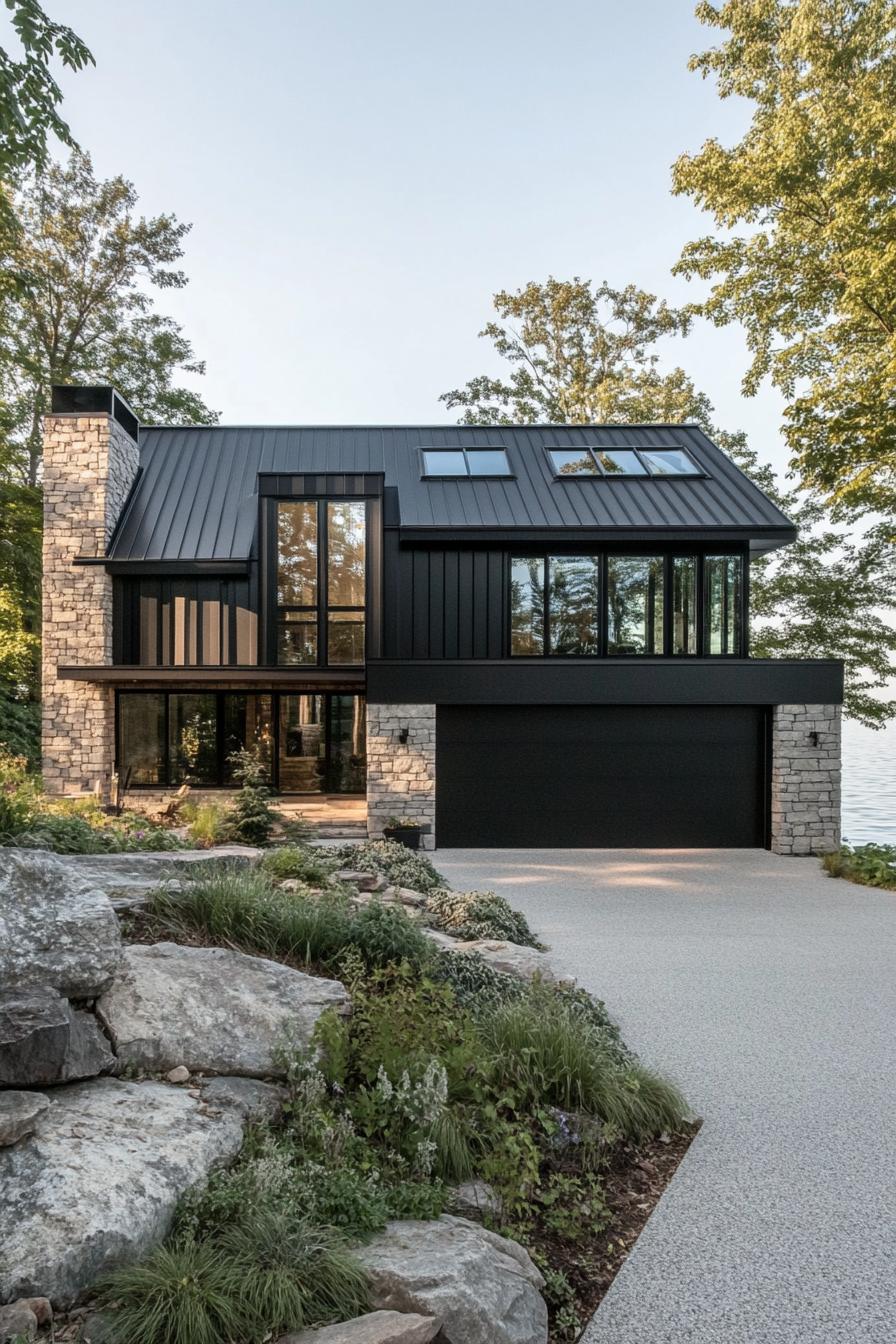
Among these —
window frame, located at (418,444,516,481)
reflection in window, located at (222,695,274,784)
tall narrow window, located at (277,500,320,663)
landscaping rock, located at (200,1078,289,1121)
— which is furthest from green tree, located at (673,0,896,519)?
landscaping rock, located at (200,1078,289,1121)

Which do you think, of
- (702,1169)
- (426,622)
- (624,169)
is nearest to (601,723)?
(426,622)

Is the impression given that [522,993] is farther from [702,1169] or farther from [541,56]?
[541,56]

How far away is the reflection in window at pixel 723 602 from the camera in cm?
1269

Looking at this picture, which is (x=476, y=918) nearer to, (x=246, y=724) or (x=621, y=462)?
(x=246, y=724)

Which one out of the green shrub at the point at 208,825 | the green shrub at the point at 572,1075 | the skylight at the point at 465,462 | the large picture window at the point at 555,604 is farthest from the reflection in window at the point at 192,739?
the green shrub at the point at 572,1075

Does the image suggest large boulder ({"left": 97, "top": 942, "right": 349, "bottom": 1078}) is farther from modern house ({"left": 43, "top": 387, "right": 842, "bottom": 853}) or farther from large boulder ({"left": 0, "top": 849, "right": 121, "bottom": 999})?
modern house ({"left": 43, "top": 387, "right": 842, "bottom": 853})

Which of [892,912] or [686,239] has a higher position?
[686,239]

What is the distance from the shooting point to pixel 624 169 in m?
13.8

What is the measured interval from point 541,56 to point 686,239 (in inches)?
156

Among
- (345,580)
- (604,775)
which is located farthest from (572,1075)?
(345,580)

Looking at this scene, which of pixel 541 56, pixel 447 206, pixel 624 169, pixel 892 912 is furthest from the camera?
pixel 447 206

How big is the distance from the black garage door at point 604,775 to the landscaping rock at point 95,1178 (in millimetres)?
8738

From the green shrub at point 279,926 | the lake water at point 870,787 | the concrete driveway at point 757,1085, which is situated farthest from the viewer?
the lake water at point 870,787

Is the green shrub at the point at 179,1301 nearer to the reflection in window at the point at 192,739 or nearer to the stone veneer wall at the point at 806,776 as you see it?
the stone veneer wall at the point at 806,776
